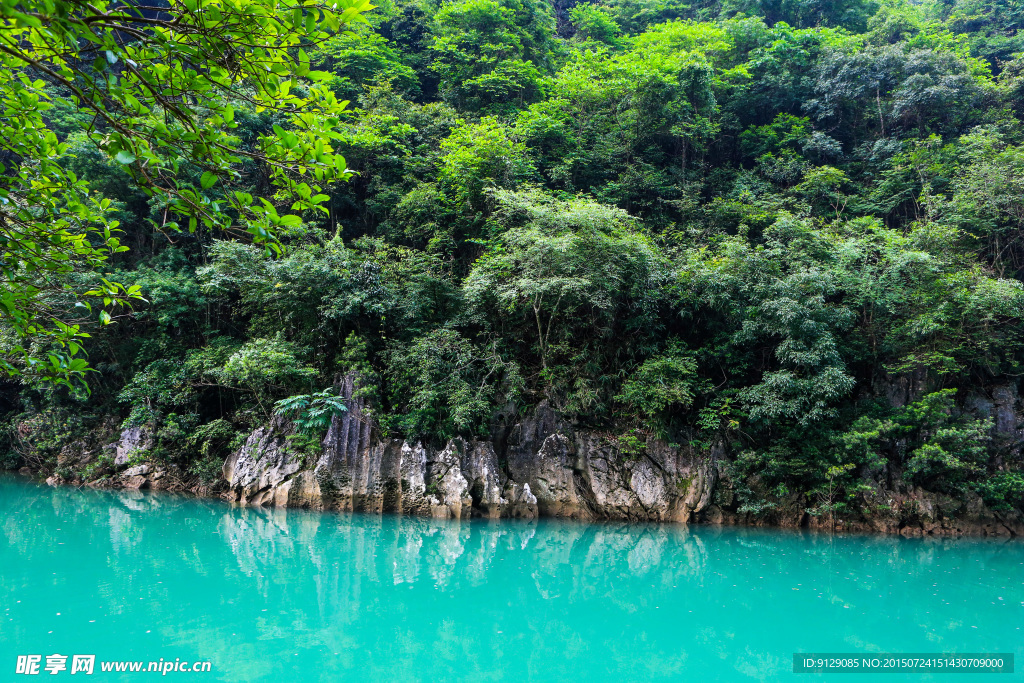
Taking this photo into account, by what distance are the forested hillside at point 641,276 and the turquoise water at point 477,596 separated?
1.86m

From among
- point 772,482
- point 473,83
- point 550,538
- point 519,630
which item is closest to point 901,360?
point 772,482

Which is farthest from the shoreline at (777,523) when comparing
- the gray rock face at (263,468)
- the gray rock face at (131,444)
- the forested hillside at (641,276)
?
the gray rock face at (131,444)

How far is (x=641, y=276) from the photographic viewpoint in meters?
10.7

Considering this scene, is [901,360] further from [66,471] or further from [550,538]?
[66,471]

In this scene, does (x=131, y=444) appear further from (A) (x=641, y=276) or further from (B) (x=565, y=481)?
(A) (x=641, y=276)

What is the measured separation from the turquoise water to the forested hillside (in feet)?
6.11

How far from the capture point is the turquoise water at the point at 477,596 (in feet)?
14.5

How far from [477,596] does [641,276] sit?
22.1 feet

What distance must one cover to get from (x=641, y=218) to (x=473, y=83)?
5.77 meters

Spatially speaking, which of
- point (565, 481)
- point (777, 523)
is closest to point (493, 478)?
point (565, 481)

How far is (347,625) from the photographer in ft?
16.7

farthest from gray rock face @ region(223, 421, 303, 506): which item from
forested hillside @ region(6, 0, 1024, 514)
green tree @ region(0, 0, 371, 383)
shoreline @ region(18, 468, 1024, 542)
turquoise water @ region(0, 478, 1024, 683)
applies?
green tree @ region(0, 0, 371, 383)

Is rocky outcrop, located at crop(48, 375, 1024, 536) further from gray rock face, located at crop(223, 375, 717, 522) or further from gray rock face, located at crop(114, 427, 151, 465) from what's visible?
gray rock face, located at crop(114, 427, 151, 465)

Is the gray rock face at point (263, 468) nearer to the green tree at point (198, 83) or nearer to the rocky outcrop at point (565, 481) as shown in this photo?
the rocky outcrop at point (565, 481)
